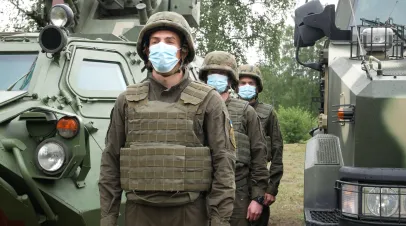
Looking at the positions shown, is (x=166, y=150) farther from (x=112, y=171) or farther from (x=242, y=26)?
(x=242, y=26)

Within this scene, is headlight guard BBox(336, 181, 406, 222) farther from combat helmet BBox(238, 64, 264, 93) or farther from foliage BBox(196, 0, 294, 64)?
foliage BBox(196, 0, 294, 64)

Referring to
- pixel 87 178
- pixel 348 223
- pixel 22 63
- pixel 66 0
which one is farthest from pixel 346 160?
pixel 66 0

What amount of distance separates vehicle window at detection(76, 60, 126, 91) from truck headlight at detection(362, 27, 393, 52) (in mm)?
2483

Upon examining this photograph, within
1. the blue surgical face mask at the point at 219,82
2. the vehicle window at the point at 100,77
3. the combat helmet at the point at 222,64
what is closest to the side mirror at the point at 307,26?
the combat helmet at the point at 222,64

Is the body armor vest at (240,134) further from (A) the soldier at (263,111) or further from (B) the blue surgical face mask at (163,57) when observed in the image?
(B) the blue surgical face mask at (163,57)

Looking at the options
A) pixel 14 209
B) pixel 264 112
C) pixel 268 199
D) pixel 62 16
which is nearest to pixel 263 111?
pixel 264 112

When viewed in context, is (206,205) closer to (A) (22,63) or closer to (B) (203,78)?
(B) (203,78)

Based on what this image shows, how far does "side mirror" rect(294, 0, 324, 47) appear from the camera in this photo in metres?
5.23

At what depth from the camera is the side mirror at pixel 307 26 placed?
523 centimetres

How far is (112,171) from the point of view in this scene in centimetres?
354

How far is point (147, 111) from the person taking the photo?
11.3 feet

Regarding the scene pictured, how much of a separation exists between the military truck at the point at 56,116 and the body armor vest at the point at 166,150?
109cm

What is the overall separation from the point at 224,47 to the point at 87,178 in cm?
1934

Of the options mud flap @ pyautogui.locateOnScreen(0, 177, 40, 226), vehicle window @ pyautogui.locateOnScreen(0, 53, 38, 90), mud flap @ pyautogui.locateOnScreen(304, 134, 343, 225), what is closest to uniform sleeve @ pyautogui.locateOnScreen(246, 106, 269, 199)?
mud flap @ pyautogui.locateOnScreen(304, 134, 343, 225)
